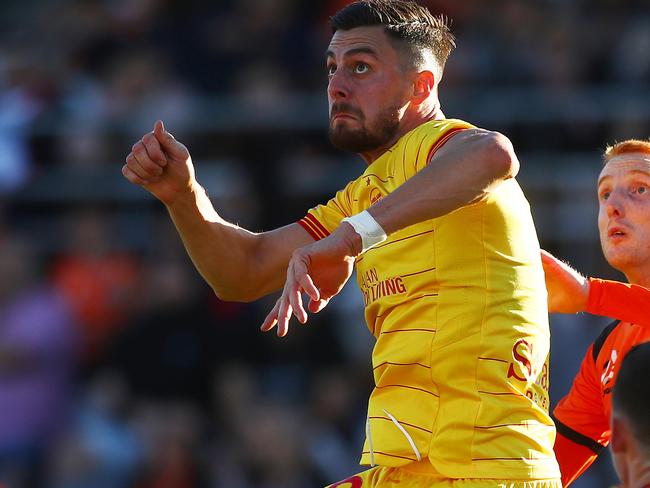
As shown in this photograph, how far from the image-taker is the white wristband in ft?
13.0

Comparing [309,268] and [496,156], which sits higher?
[496,156]

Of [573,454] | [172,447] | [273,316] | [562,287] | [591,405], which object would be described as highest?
[562,287]

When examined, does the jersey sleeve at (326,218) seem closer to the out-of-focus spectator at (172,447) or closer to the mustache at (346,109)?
the mustache at (346,109)

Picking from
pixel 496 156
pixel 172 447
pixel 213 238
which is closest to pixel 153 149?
pixel 213 238

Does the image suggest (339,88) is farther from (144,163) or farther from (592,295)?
(592,295)

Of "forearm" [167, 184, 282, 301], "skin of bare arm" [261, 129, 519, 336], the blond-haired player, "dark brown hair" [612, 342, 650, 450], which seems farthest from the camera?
the blond-haired player

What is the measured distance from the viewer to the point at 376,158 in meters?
4.89

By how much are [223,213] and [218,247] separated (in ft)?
15.0

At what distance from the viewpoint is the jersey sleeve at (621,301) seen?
492 centimetres

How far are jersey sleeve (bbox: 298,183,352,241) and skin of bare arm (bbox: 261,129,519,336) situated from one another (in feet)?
3.20

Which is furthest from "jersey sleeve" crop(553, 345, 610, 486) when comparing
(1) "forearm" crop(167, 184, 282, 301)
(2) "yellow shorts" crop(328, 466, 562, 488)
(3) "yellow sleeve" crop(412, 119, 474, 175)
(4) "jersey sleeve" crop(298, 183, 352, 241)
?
(3) "yellow sleeve" crop(412, 119, 474, 175)

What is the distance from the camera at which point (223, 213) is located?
9602 millimetres

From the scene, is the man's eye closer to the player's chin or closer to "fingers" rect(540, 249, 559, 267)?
the player's chin

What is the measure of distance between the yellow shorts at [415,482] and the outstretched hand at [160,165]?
125cm
